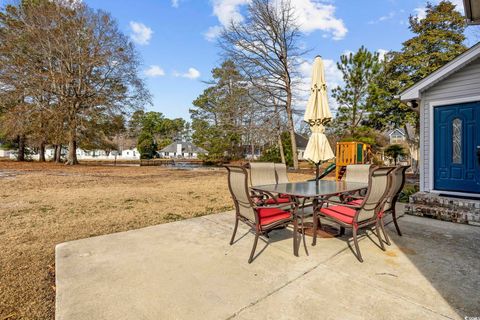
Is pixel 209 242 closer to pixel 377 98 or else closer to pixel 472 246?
pixel 472 246

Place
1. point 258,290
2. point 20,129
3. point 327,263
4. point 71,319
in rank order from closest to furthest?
1. point 71,319
2. point 258,290
3. point 327,263
4. point 20,129

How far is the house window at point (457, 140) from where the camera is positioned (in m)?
5.17

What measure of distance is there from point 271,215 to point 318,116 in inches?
81.4

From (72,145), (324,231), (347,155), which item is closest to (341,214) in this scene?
(324,231)

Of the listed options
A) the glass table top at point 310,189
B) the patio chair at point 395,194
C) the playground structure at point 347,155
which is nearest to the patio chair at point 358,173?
the glass table top at point 310,189

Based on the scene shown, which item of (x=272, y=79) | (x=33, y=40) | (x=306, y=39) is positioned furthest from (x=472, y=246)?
(x=33, y=40)

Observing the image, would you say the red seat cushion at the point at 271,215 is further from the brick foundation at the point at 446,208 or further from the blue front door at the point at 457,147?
the blue front door at the point at 457,147

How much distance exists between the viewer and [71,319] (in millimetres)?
1817

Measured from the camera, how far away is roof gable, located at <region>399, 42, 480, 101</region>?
4.84 meters

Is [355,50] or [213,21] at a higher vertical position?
[213,21]

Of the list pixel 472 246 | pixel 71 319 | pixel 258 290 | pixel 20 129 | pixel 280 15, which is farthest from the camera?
pixel 20 129

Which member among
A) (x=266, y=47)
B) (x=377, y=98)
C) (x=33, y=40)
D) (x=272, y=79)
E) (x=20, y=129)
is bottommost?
(x=20, y=129)

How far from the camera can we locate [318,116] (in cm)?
421

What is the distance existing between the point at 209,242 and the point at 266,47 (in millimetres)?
15770
